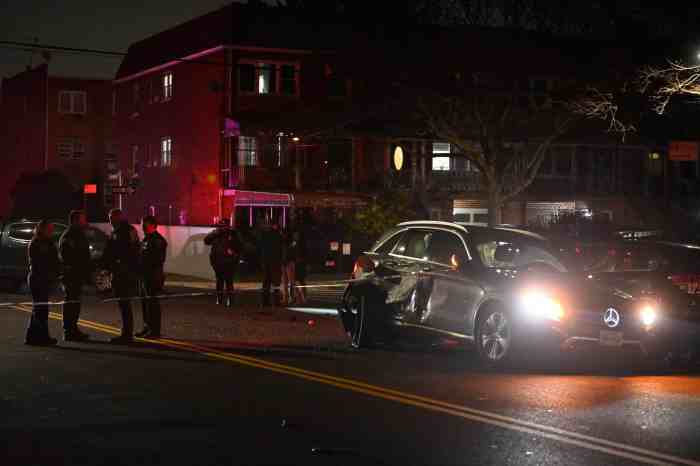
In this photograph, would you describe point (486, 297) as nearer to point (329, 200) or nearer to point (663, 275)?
point (663, 275)

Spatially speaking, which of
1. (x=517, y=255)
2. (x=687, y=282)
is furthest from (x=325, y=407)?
(x=687, y=282)

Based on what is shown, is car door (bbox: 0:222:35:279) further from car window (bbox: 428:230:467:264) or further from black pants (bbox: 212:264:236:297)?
car window (bbox: 428:230:467:264)

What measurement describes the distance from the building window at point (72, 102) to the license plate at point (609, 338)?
5181 centimetres

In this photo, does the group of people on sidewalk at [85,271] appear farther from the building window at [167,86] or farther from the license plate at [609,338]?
the building window at [167,86]

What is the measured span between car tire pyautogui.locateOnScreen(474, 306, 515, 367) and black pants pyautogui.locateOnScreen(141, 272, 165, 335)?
16.1 ft

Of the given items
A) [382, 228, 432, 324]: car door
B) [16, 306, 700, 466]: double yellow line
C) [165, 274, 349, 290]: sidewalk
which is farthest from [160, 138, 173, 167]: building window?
[382, 228, 432, 324]: car door

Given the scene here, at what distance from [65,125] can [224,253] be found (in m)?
41.4

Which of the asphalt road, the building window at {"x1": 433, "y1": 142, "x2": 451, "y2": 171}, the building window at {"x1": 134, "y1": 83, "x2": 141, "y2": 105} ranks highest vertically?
the building window at {"x1": 134, "y1": 83, "x2": 141, "y2": 105}

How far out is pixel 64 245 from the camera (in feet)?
51.0

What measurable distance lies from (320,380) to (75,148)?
52.0 m

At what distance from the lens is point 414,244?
48.2 ft

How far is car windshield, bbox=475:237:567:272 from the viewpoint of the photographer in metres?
13.5

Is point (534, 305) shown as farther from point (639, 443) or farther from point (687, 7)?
point (687, 7)

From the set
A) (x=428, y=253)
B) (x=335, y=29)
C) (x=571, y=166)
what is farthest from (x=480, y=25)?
(x=428, y=253)
